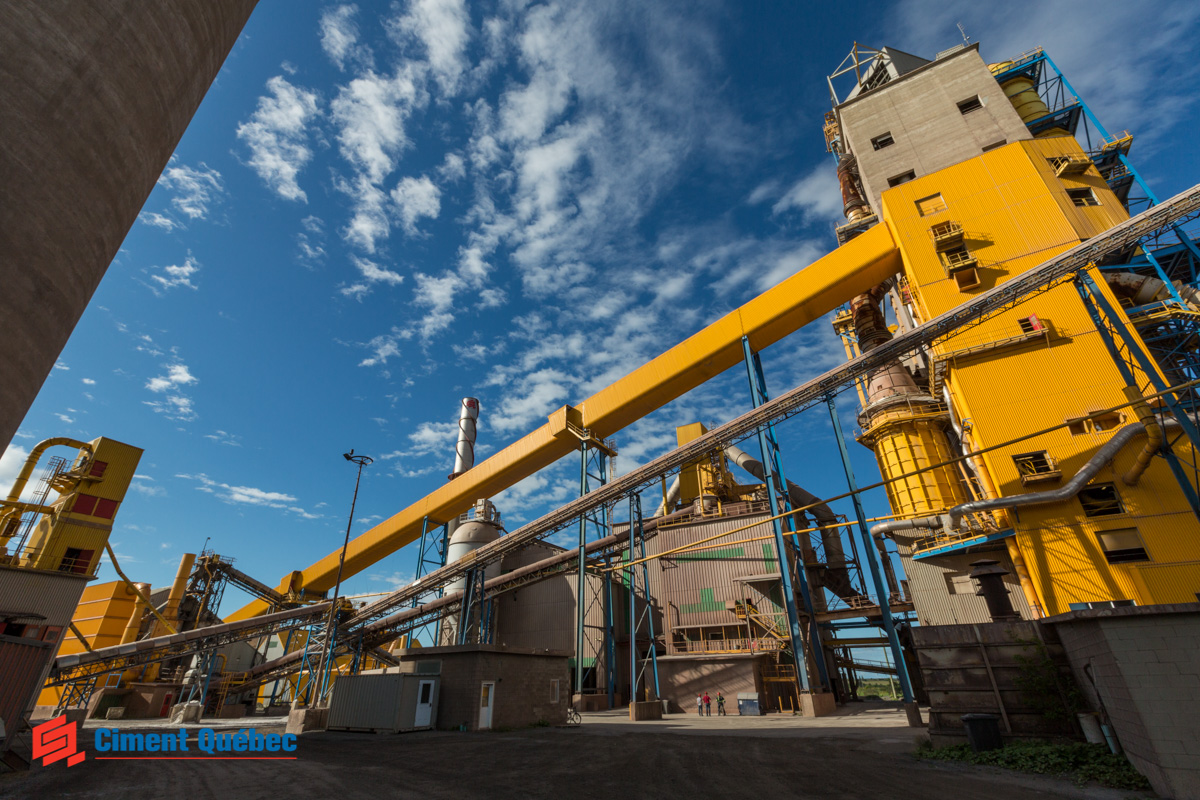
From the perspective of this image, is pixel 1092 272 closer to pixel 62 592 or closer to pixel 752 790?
pixel 752 790

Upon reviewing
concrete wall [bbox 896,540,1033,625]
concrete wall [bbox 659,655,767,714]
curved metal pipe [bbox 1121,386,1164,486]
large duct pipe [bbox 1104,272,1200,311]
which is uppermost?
large duct pipe [bbox 1104,272,1200,311]

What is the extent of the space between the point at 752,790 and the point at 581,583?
15.3 meters

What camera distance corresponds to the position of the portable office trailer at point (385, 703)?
15.2 meters

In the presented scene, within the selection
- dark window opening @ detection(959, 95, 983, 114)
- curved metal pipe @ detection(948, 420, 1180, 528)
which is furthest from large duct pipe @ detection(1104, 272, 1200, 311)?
dark window opening @ detection(959, 95, 983, 114)

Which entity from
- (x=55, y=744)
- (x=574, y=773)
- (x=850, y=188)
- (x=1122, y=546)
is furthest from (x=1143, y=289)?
(x=55, y=744)

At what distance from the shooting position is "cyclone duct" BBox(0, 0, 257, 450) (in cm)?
235

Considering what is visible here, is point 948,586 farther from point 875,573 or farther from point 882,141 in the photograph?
point 882,141

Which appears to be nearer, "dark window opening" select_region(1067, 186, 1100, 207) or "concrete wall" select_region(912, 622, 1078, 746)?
"concrete wall" select_region(912, 622, 1078, 746)

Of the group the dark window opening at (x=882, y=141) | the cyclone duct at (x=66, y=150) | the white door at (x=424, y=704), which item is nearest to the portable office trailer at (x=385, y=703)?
the white door at (x=424, y=704)

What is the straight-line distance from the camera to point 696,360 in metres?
22.6

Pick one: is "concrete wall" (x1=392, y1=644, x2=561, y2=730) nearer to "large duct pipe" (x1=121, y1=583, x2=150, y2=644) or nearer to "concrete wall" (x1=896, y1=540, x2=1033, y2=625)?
"concrete wall" (x1=896, y1=540, x2=1033, y2=625)

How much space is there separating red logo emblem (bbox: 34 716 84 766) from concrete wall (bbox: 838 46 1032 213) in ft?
109

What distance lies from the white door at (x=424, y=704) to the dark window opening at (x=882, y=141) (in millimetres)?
32288

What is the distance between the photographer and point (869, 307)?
1047 inches
